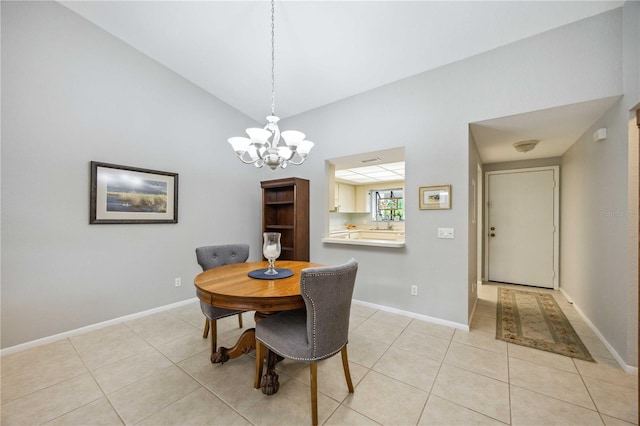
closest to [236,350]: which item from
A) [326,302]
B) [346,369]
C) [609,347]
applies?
[346,369]

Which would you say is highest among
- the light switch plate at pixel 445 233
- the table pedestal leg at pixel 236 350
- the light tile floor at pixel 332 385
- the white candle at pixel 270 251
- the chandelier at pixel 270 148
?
the chandelier at pixel 270 148

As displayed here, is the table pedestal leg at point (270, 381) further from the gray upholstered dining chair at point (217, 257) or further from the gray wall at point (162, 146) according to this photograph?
the gray wall at point (162, 146)

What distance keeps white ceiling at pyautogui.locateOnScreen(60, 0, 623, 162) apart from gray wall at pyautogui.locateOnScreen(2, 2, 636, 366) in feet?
0.53

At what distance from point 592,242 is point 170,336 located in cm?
446

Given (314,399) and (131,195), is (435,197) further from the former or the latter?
(131,195)

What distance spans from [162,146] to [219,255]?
1714 millimetres

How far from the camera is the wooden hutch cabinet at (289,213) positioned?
366 centimetres

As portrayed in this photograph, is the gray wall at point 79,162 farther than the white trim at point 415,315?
No

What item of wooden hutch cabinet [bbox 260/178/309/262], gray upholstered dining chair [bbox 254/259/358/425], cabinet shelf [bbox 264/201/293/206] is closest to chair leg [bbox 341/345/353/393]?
gray upholstered dining chair [bbox 254/259/358/425]

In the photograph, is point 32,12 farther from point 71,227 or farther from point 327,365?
point 327,365

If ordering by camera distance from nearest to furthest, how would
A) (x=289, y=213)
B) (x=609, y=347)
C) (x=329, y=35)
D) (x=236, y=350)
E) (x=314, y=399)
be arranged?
(x=314, y=399)
(x=236, y=350)
(x=609, y=347)
(x=329, y=35)
(x=289, y=213)

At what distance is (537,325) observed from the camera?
2.71 meters

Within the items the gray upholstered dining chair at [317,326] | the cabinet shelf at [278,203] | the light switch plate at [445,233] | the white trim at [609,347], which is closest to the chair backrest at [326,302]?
the gray upholstered dining chair at [317,326]

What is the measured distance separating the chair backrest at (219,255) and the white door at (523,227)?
4.35m
